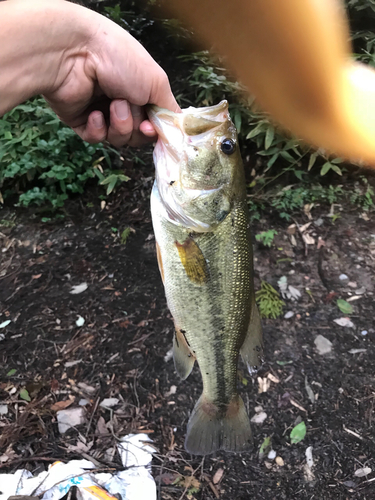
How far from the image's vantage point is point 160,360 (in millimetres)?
3146

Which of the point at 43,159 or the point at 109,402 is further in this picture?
the point at 43,159

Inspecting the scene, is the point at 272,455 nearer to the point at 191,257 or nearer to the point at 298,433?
the point at 298,433

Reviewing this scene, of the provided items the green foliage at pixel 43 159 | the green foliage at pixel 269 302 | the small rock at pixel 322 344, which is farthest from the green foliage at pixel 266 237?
the green foliage at pixel 43 159

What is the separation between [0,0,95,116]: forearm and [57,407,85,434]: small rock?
2.35 meters

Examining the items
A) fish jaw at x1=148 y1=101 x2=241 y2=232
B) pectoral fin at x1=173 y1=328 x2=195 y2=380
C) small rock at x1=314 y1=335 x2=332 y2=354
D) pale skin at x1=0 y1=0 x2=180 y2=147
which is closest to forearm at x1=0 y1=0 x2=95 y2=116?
pale skin at x1=0 y1=0 x2=180 y2=147

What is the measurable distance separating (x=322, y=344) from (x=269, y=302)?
0.61 m

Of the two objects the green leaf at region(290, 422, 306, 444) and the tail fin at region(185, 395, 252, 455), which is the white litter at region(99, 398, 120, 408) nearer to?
the tail fin at region(185, 395, 252, 455)

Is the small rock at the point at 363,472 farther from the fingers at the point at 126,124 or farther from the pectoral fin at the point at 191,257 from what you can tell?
the fingers at the point at 126,124

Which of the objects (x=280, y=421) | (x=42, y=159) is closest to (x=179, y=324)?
(x=280, y=421)

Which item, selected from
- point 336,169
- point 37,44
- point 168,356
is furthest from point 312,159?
point 37,44

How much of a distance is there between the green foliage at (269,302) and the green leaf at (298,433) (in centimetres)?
100

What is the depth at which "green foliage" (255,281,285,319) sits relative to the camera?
3.40m

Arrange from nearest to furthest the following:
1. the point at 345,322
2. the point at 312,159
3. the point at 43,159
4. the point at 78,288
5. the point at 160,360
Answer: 1. the point at 160,360
2. the point at 345,322
3. the point at 78,288
4. the point at 312,159
5. the point at 43,159

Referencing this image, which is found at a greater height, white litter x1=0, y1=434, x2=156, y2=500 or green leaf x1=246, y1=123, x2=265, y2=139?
green leaf x1=246, y1=123, x2=265, y2=139
